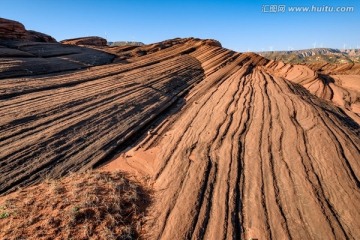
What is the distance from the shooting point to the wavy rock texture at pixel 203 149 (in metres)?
5.63

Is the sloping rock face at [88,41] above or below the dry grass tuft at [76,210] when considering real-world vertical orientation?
above

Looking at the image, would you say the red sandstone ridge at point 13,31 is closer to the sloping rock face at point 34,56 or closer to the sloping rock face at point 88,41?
the sloping rock face at point 34,56

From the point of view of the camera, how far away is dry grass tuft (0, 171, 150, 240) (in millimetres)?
5031

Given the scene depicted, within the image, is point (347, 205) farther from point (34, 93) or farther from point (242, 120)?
point (34, 93)

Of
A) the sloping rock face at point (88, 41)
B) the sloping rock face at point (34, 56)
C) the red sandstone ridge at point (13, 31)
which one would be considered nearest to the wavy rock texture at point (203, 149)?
the sloping rock face at point (34, 56)

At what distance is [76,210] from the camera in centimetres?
555

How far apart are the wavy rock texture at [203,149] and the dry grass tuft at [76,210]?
47 centimetres

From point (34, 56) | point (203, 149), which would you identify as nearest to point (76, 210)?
point (203, 149)

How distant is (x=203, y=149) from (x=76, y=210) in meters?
4.04

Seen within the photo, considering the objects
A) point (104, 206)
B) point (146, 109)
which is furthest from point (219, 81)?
point (104, 206)

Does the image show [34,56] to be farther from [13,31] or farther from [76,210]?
[76,210]

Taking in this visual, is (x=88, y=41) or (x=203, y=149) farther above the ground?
(x=88, y=41)

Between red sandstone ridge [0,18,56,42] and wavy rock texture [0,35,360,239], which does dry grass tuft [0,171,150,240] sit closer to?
wavy rock texture [0,35,360,239]

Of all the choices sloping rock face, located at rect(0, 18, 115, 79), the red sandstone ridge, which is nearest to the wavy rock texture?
sloping rock face, located at rect(0, 18, 115, 79)
